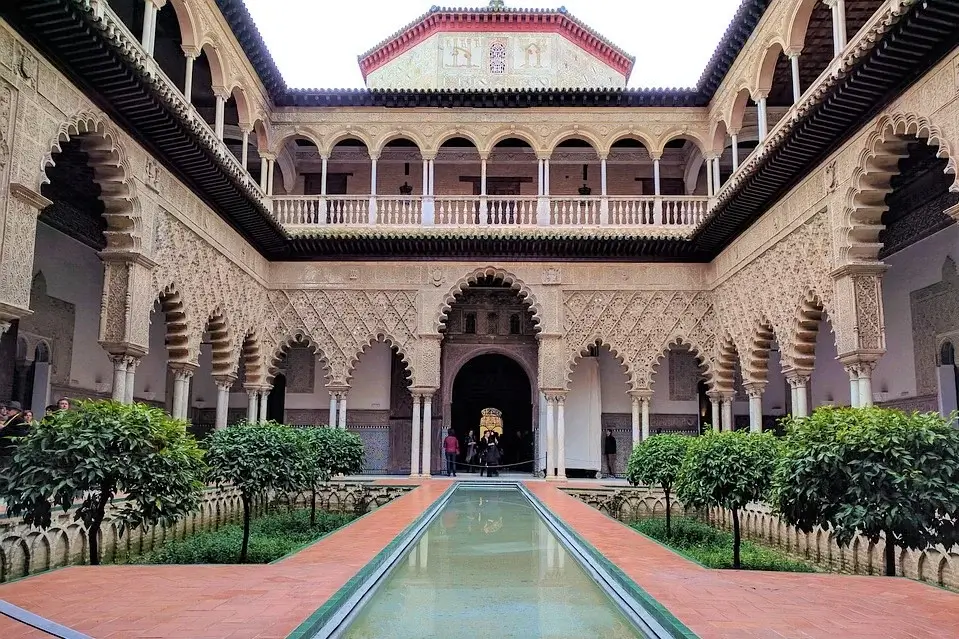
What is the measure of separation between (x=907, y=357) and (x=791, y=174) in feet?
12.8

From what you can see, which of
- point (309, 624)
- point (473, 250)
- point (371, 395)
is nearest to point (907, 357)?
point (473, 250)

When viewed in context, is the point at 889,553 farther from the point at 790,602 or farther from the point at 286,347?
the point at 286,347

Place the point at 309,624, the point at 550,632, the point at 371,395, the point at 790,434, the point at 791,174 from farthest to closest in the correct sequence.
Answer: the point at 371,395
the point at 791,174
the point at 790,434
the point at 550,632
the point at 309,624

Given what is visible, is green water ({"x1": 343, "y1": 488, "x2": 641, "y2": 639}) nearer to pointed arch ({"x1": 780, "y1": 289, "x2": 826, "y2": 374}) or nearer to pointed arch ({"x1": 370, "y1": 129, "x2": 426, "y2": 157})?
pointed arch ({"x1": 780, "y1": 289, "x2": 826, "y2": 374})

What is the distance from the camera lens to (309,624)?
10.0 feet

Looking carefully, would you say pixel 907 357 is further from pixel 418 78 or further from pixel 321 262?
pixel 418 78

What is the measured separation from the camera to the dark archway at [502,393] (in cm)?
1762

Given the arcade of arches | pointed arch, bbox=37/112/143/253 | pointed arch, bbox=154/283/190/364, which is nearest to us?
pointed arch, bbox=37/112/143/253

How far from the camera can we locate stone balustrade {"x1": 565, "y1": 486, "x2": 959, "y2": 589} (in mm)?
5246

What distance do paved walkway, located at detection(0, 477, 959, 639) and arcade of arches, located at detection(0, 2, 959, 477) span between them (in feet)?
12.2

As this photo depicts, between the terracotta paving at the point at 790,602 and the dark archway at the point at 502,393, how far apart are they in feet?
41.1

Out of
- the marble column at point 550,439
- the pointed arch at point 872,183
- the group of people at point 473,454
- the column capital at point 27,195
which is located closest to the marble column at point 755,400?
the marble column at point 550,439

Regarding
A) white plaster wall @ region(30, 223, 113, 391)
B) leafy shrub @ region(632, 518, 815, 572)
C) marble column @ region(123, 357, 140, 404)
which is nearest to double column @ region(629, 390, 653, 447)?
leafy shrub @ region(632, 518, 815, 572)

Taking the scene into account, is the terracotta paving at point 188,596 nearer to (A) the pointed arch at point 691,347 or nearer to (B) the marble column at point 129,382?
(B) the marble column at point 129,382
